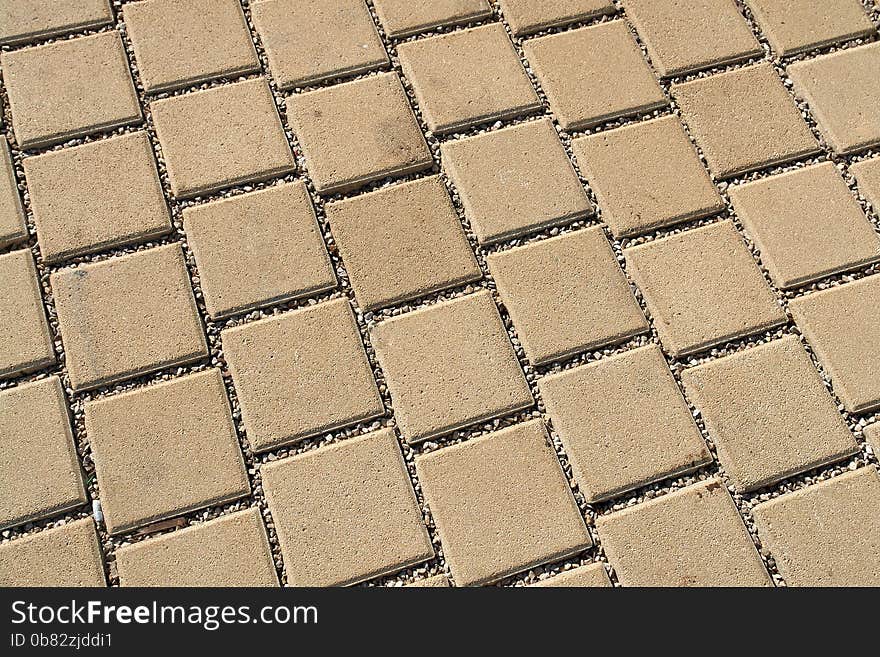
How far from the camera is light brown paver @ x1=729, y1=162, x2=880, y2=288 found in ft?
9.80

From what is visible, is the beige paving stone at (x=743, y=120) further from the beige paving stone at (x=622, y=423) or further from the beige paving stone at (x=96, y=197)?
the beige paving stone at (x=96, y=197)

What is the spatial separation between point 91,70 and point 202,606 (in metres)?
1.98

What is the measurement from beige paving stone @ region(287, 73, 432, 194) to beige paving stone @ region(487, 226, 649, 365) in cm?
52

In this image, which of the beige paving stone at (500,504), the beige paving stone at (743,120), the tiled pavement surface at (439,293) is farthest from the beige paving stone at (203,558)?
the beige paving stone at (743,120)

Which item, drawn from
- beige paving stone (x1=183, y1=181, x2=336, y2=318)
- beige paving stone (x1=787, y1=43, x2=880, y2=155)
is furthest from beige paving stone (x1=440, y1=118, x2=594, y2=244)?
beige paving stone (x1=787, y1=43, x2=880, y2=155)

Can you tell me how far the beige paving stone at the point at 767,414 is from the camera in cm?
274

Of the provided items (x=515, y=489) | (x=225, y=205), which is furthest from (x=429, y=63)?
(x=515, y=489)

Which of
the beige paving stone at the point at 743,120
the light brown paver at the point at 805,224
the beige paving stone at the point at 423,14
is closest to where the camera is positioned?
the light brown paver at the point at 805,224

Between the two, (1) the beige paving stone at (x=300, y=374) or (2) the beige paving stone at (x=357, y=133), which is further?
(2) the beige paving stone at (x=357, y=133)

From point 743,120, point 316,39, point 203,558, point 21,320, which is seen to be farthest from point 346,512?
point 743,120

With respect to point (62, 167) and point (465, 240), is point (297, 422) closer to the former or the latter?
point (465, 240)

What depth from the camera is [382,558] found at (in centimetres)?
259

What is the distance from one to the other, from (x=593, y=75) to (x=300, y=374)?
5.29ft

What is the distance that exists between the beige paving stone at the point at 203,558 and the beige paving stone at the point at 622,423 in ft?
3.33
